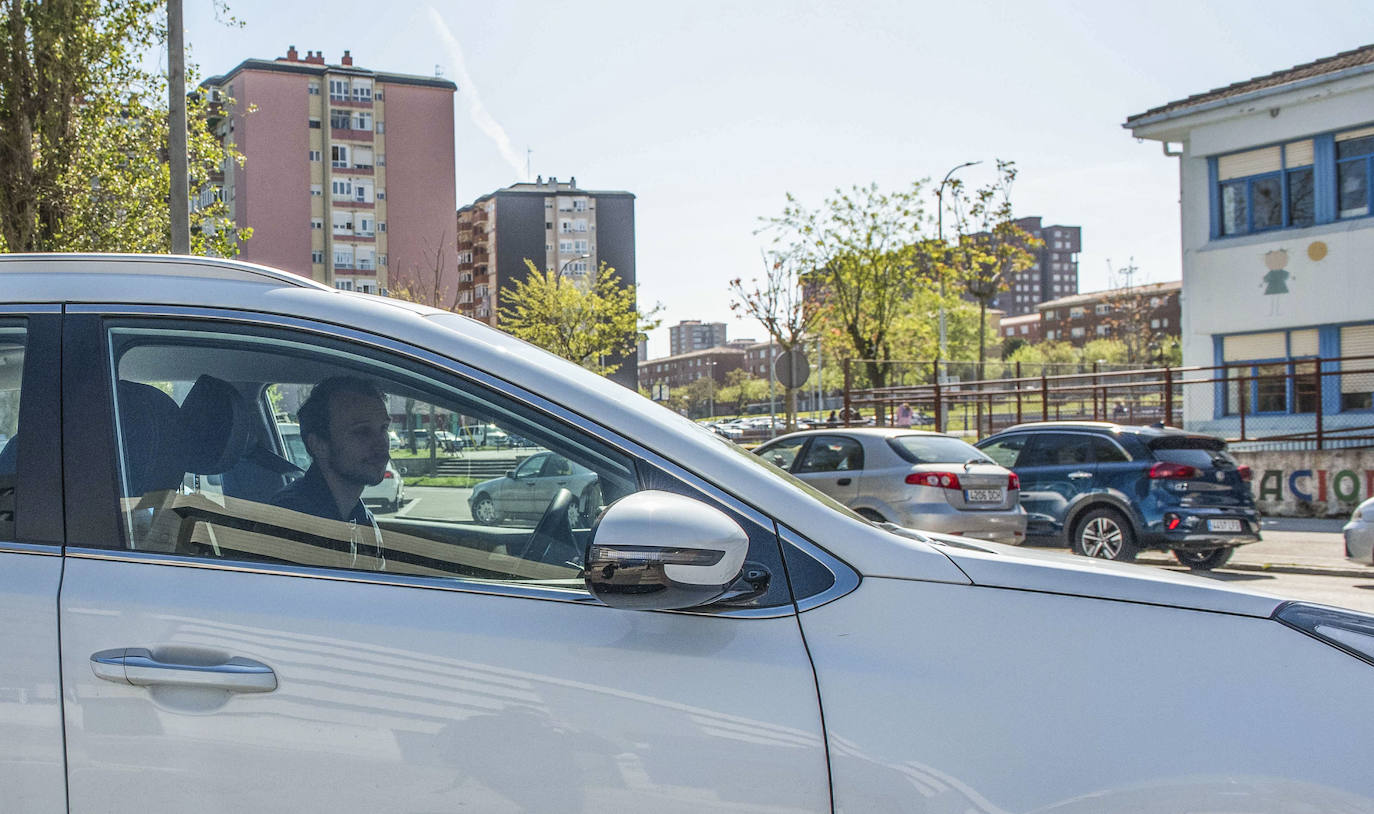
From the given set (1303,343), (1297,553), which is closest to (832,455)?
(1297,553)

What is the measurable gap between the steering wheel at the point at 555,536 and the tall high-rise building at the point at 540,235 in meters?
99.8

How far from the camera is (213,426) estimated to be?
2.10 meters

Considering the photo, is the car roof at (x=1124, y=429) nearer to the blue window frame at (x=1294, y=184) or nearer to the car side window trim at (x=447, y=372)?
the car side window trim at (x=447, y=372)

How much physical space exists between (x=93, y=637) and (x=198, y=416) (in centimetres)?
49

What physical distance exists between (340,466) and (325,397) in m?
0.14

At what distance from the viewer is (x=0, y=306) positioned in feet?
6.61

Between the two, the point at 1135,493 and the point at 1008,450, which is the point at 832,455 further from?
the point at 1135,493

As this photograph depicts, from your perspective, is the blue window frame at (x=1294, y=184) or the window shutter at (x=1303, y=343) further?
the window shutter at (x=1303, y=343)

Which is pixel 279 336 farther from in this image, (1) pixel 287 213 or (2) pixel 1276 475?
(1) pixel 287 213

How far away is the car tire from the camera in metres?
12.0

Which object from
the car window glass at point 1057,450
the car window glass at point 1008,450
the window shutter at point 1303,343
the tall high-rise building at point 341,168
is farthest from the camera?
the tall high-rise building at point 341,168

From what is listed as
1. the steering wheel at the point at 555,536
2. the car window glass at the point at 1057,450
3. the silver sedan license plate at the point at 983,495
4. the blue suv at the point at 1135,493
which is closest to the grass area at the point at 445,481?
the steering wheel at the point at 555,536

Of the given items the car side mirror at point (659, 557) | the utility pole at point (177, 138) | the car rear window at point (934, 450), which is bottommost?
the car rear window at point (934, 450)

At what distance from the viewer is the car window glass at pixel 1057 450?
494 inches
